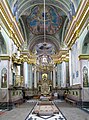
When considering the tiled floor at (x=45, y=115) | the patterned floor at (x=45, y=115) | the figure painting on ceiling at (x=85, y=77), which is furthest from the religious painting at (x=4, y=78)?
the figure painting on ceiling at (x=85, y=77)

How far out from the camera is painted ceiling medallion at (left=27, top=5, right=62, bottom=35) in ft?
70.8

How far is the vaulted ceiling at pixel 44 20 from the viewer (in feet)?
59.0

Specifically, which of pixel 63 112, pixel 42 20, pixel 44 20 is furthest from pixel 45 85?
pixel 63 112

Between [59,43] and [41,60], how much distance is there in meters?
9.80

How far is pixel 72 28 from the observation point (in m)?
16.2

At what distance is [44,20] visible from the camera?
78.5 ft

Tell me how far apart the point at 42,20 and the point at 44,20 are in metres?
0.36

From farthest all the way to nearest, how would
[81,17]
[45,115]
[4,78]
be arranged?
[4,78], [81,17], [45,115]

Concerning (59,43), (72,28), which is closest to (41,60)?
(59,43)

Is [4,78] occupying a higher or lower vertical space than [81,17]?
lower

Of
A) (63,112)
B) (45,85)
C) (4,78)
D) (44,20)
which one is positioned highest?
(44,20)

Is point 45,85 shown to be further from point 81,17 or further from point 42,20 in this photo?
point 81,17

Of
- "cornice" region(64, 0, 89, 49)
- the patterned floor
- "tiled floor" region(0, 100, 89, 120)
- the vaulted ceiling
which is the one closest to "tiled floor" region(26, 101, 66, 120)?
the patterned floor

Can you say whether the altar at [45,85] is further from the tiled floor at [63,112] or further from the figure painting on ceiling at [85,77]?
the tiled floor at [63,112]
